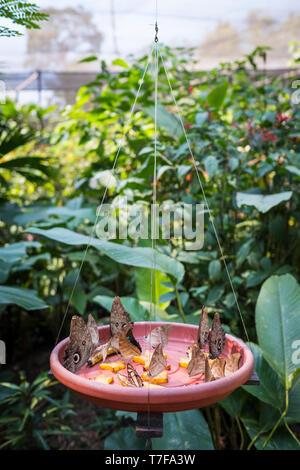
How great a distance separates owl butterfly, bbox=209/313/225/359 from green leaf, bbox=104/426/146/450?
79 cm

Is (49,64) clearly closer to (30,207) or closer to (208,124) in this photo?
(30,207)

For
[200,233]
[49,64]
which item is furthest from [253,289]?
[49,64]

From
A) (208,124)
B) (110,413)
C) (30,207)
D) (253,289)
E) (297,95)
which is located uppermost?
(297,95)

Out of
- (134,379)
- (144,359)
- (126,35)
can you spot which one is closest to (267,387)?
(144,359)

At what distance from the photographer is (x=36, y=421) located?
1.69 meters

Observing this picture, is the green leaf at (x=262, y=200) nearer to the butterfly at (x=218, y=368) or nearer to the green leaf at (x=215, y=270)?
the green leaf at (x=215, y=270)

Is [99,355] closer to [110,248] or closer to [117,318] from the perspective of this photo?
[117,318]

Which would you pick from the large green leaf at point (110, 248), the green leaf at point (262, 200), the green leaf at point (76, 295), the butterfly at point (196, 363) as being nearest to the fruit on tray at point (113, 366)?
the butterfly at point (196, 363)

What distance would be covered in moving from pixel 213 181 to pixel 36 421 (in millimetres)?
1224

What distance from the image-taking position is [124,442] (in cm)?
150

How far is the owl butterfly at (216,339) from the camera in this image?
872 millimetres

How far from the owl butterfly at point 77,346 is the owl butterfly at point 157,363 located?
0.53 ft

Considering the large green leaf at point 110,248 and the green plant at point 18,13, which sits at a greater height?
the green plant at point 18,13

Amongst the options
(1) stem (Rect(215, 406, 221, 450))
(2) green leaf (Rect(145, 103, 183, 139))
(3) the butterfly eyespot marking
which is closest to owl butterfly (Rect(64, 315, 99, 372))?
(3) the butterfly eyespot marking
